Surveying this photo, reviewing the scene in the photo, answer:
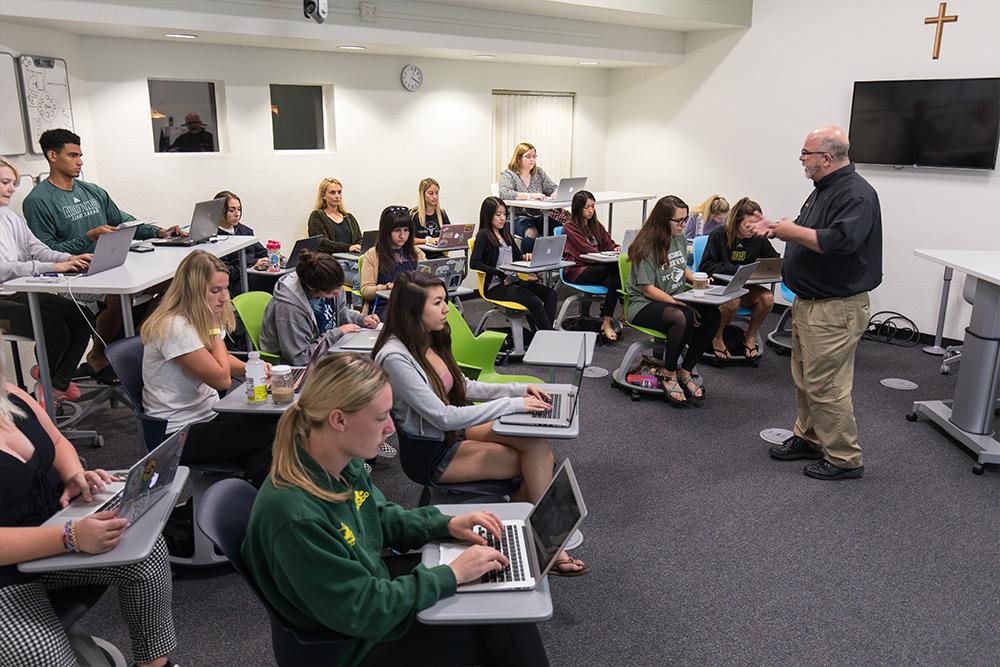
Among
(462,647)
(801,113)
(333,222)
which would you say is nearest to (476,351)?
(462,647)

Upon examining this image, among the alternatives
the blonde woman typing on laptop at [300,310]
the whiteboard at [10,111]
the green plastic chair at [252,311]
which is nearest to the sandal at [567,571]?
the blonde woman typing on laptop at [300,310]

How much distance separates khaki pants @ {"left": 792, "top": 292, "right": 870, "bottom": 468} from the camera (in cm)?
391

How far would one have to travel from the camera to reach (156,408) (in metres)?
3.05

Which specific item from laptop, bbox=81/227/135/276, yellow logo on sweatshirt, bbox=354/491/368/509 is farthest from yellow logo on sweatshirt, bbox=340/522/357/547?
laptop, bbox=81/227/135/276

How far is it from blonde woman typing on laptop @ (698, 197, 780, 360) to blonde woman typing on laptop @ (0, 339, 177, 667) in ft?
15.2

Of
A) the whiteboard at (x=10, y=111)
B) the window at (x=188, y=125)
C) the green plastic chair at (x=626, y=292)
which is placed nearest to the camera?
the whiteboard at (x=10, y=111)

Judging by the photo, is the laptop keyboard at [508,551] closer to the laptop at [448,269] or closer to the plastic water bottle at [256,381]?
the plastic water bottle at [256,381]

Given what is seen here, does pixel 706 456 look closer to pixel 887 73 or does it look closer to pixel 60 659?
pixel 60 659

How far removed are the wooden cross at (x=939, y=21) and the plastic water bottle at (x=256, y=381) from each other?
6077 millimetres

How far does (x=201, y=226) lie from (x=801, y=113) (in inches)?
216

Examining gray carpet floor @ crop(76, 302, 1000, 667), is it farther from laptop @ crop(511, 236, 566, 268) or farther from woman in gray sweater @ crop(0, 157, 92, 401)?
laptop @ crop(511, 236, 566, 268)

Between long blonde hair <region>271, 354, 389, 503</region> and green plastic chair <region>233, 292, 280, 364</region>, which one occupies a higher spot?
long blonde hair <region>271, 354, 389, 503</region>

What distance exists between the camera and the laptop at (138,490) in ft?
6.59

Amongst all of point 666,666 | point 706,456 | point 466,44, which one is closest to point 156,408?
point 666,666
